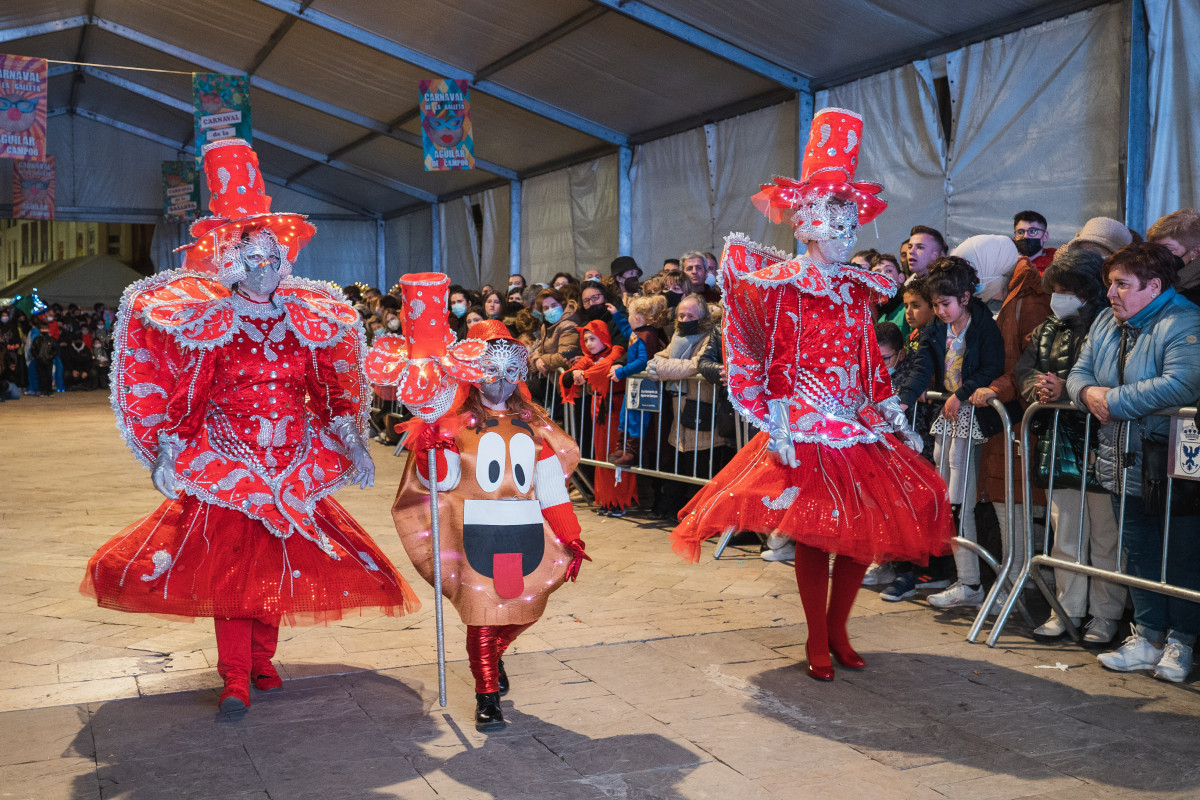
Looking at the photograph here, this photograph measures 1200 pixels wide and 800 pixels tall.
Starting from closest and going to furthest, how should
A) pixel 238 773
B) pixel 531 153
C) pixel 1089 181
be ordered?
pixel 238 773
pixel 1089 181
pixel 531 153

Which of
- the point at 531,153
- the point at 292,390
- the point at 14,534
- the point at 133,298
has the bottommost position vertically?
the point at 14,534

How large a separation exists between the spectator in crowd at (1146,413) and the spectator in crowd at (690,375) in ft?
9.53

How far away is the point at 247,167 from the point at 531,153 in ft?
43.4

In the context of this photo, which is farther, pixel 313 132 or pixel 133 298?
pixel 313 132

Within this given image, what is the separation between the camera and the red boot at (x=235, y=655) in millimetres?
3797

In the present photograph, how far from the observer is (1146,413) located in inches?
165

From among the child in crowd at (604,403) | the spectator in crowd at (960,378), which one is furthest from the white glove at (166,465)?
the child in crowd at (604,403)

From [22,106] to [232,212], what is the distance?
13237 mm

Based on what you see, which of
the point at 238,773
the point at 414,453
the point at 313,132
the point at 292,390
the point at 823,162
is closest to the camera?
the point at 238,773

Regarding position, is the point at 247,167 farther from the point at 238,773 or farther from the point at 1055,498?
the point at 1055,498

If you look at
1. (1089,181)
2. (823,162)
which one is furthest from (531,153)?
(823,162)

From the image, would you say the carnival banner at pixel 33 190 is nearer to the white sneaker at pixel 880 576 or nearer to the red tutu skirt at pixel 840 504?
the white sneaker at pixel 880 576

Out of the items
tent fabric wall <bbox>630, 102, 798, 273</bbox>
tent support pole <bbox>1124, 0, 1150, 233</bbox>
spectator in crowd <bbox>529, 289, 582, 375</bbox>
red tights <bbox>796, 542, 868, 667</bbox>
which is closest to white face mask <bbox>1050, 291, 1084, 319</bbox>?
Answer: red tights <bbox>796, 542, 868, 667</bbox>

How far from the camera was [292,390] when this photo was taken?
3.93 metres
